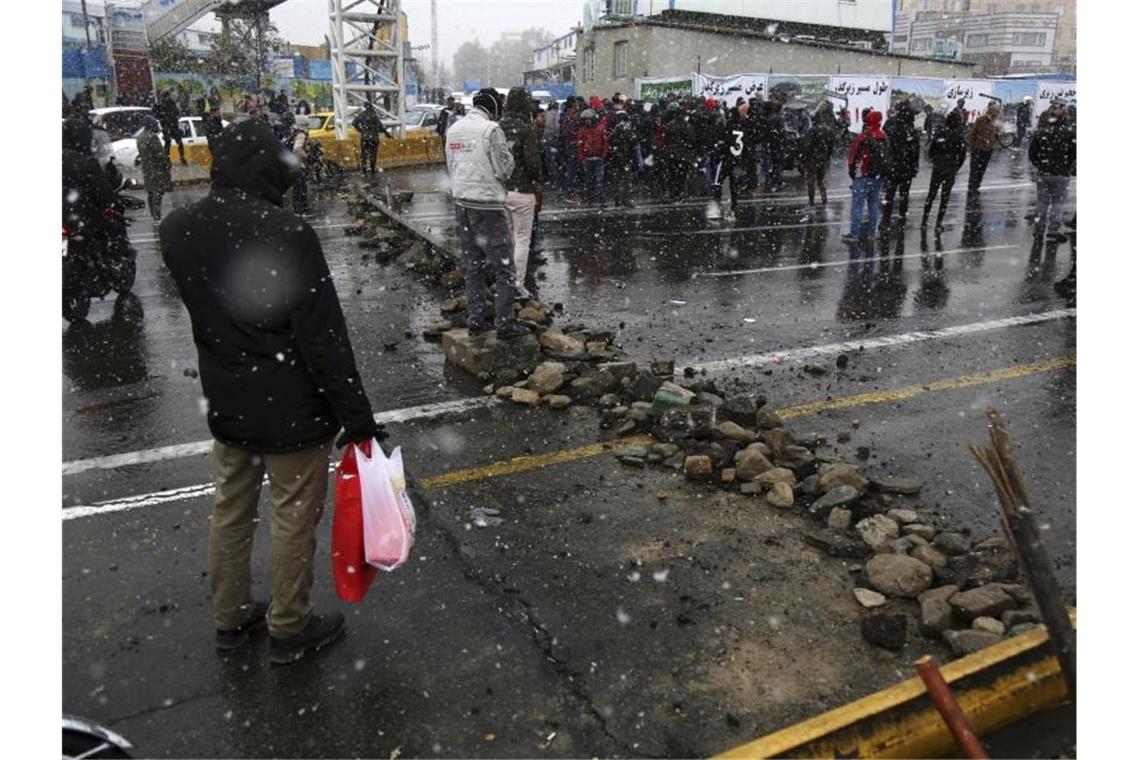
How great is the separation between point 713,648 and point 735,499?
1.30 metres

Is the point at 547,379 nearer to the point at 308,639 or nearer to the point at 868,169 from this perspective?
the point at 308,639

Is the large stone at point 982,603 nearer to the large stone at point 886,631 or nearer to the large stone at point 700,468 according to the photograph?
the large stone at point 886,631

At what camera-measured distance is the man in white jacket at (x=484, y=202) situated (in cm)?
636

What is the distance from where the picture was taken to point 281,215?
286 centimetres

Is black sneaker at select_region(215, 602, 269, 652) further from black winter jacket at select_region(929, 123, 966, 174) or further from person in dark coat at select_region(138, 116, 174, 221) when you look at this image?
black winter jacket at select_region(929, 123, 966, 174)

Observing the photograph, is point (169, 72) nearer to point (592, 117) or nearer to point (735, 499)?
point (592, 117)

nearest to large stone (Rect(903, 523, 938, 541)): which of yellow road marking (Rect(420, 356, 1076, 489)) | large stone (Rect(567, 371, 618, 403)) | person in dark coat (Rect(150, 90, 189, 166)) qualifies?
yellow road marking (Rect(420, 356, 1076, 489))

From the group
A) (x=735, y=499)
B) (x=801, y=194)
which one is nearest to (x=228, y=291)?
(x=735, y=499)

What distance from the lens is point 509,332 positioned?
6.38m

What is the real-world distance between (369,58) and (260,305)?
2256 centimetres

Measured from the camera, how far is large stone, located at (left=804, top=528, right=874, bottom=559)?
390 cm

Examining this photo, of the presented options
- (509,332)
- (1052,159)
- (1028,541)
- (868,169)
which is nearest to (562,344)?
(509,332)

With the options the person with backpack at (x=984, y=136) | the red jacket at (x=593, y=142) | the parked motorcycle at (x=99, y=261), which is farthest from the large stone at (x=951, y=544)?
the red jacket at (x=593, y=142)

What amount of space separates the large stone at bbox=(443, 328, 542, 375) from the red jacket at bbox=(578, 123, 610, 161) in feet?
34.0
